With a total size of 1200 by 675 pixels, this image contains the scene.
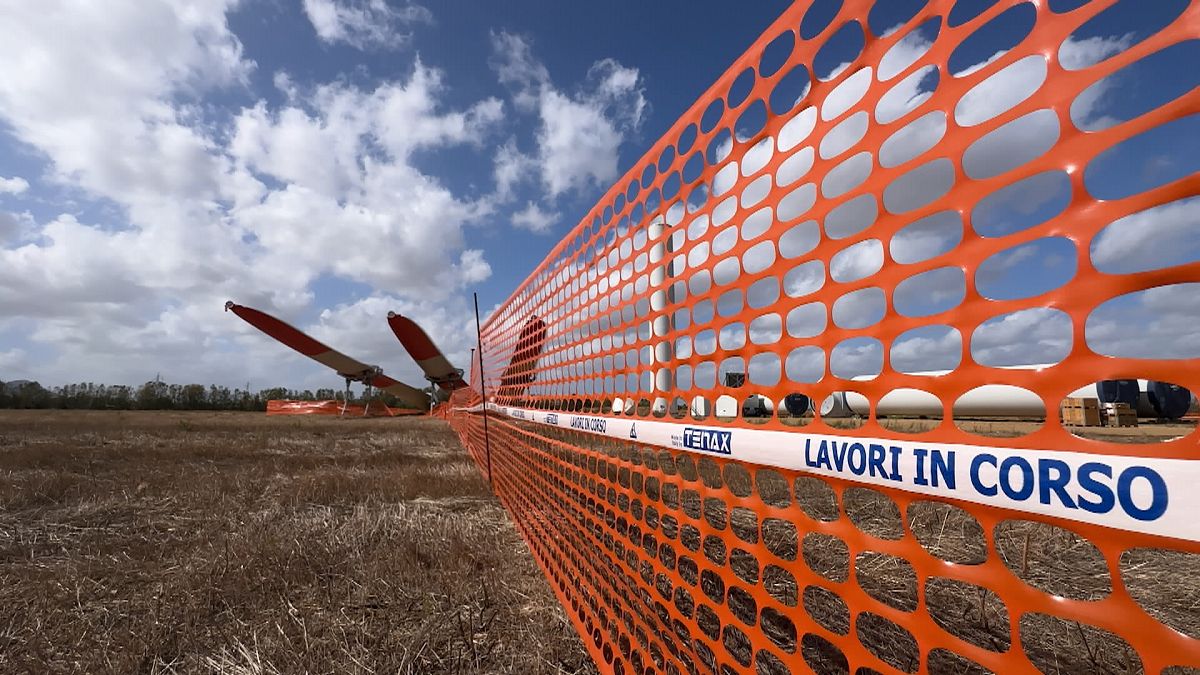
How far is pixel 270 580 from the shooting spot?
305 cm

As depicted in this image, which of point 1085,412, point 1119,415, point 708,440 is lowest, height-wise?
point 1119,415

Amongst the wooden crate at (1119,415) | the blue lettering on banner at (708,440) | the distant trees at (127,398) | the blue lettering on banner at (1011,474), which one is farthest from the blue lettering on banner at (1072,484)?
the distant trees at (127,398)

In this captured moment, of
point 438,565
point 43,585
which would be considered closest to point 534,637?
point 438,565

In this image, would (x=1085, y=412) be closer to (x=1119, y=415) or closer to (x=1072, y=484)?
(x=1119, y=415)

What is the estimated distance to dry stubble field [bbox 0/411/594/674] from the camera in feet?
7.52

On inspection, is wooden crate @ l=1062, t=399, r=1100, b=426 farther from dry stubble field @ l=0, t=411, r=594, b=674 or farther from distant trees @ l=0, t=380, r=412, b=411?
distant trees @ l=0, t=380, r=412, b=411

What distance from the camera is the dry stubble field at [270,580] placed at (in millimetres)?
2293

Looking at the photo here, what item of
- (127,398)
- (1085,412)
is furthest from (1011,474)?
(127,398)

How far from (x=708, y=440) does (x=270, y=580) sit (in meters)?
2.84

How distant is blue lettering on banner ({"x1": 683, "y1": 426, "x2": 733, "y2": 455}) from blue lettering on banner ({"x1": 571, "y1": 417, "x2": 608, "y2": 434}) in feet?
2.81

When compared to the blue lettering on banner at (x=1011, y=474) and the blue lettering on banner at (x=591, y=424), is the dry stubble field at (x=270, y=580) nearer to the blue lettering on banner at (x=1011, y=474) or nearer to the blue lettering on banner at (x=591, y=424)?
the blue lettering on banner at (x=591, y=424)

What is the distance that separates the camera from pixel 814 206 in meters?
1.31

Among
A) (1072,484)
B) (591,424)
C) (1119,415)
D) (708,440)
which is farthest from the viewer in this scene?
(1119,415)

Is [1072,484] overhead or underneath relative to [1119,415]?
overhead
